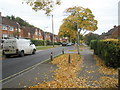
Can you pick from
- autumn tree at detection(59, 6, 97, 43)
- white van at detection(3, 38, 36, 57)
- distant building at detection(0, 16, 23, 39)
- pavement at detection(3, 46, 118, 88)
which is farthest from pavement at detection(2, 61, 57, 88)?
distant building at detection(0, 16, 23, 39)

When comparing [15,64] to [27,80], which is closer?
[27,80]

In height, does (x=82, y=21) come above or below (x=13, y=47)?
above

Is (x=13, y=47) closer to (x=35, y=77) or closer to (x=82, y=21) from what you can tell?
(x=35, y=77)

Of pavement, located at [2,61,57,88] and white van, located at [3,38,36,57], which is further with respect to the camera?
white van, located at [3,38,36,57]

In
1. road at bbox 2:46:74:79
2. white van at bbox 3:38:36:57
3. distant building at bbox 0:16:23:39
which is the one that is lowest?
road at bbox 2:46:74:79

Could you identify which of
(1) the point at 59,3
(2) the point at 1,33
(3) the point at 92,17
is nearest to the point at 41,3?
(1) the point at 59,3

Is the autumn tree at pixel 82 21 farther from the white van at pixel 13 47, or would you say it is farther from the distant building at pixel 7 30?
the distant building at pixel 7 30

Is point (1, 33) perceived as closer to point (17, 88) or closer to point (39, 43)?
point (39, 43)

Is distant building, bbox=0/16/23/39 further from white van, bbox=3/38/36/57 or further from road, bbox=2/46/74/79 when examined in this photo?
road, bbox=2/46/74/79

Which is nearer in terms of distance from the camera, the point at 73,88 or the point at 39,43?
the point at 73,88

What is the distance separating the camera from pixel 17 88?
14.5ft

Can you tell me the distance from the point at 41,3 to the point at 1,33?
3007cm

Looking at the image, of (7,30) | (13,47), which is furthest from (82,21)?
(7,30)

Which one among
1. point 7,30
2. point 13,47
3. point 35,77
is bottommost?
point 35,77
